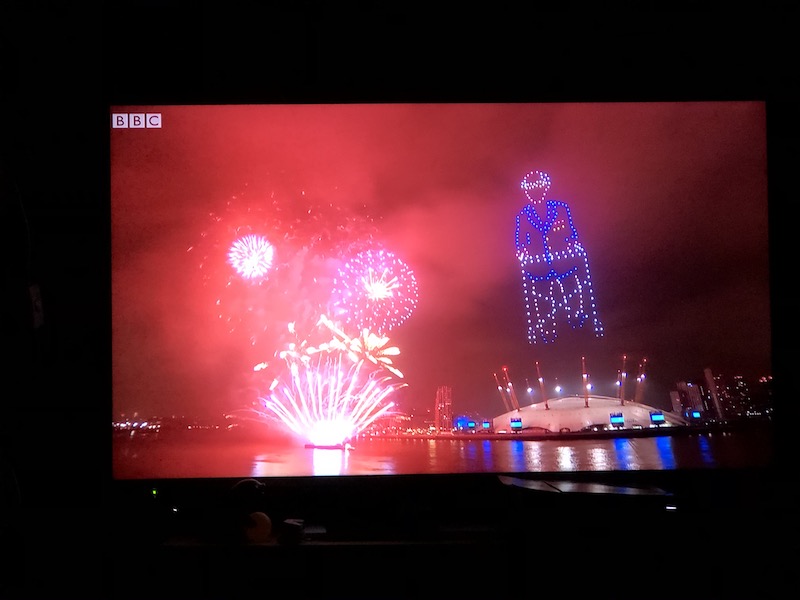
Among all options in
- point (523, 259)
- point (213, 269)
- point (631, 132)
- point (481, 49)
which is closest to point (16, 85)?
point (213, 269)

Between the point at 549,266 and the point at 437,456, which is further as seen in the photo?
the point at 549,266

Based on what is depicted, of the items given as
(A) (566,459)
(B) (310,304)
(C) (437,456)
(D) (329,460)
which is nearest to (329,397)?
(D) (329,460)

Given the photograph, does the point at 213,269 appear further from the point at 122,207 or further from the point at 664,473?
the point at 664,473

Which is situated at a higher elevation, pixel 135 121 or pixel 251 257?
pixel 135 121

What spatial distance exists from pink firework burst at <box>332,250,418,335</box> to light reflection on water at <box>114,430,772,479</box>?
1.65ft

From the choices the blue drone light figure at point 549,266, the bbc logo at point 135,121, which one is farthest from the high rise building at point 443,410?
the bbc logo at point 135,121

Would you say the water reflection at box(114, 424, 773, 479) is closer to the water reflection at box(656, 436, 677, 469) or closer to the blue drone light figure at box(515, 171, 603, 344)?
the water reflection at box(656, 436, 677, 469)

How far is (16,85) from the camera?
9.25ft

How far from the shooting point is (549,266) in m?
2.90

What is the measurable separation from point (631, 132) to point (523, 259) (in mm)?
706

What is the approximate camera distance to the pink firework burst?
2.85 m

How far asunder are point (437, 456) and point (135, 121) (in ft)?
6.10

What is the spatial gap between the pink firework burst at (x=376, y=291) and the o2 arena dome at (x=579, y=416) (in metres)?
0.62

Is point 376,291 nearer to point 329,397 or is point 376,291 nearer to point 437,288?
point 437,288
